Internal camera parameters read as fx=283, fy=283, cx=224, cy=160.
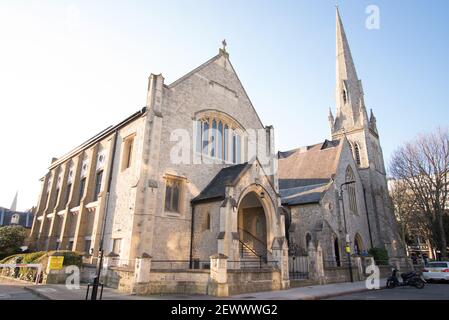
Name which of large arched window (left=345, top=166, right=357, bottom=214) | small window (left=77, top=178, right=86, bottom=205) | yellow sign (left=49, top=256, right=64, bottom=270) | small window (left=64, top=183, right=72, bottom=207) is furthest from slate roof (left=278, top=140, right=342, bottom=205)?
small window (left=64, top=183, right=72, bottom=207)

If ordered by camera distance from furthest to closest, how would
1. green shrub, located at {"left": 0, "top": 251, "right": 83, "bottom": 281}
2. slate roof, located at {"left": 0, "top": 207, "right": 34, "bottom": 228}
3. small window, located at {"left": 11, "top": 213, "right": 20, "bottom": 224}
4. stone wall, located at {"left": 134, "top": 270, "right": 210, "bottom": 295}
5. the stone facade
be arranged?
slate roof, located at {"left": 0, "top": 207, "right": 34, "bottom": 228} < small window, located at {"left": 11, "top": 213, "right": 20, "bottom": 224} < green shrub, located at {"left": 0, "top": 251, "right": 83, "bottom": 281} < the stone facade < stone wall, located at {"left": 134, "top": 270, "right": 210, "bottom": 295}

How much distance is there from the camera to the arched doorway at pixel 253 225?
A: 20.7 metres

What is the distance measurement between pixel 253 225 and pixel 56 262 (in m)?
13.5

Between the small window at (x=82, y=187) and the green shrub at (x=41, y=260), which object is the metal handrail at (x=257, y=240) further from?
the small window at (x=82, y=187)

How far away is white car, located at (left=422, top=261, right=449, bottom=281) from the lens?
21.5 meters

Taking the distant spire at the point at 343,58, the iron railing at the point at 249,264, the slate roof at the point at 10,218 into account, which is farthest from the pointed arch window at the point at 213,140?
the slate roof at the point at 10,218

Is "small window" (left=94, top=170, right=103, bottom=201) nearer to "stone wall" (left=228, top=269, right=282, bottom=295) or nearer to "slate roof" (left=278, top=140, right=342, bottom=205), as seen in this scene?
"stone wall" (left=228, top=269, right=282, bottom=295)

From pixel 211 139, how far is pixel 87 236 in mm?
12097

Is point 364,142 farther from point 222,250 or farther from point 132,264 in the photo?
point 132,264

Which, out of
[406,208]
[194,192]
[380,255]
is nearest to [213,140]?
[194,192]

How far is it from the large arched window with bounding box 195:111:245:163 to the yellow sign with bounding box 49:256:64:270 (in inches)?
426

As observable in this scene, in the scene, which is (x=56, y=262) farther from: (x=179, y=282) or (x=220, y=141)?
(x=220, y=141)

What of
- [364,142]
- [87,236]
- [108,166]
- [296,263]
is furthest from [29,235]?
[364,142]
